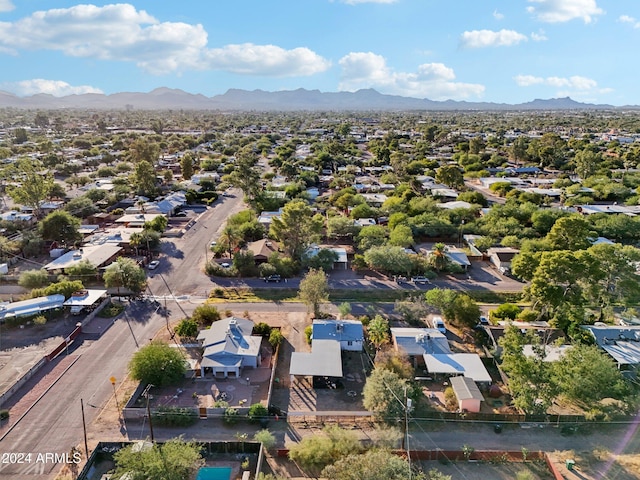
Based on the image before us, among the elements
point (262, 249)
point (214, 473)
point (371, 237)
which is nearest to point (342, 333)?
point (214, 473)

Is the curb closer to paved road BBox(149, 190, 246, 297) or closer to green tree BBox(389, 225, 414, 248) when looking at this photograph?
paved road BBox(149, 190, 246, 297)

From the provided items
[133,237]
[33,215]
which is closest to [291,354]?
[133,237]

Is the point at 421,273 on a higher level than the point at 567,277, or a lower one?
lower

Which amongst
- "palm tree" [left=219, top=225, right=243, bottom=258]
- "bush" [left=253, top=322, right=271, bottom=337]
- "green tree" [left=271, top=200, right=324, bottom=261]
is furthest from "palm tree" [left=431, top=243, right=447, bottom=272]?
"palm tree" [left=219, top=225, right=243, bottom=258]

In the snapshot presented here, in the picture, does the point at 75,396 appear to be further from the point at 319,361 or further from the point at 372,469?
the point at 372,469

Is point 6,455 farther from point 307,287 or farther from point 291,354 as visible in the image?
point 307,287

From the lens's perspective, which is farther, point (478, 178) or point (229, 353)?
point (478, 178)

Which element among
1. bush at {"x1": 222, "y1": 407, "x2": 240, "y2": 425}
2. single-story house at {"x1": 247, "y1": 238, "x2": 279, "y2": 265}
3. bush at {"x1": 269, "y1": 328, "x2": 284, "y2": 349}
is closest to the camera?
bush at {"x1": 222, "y1": 407, "x2": 240, "y2": 425}
